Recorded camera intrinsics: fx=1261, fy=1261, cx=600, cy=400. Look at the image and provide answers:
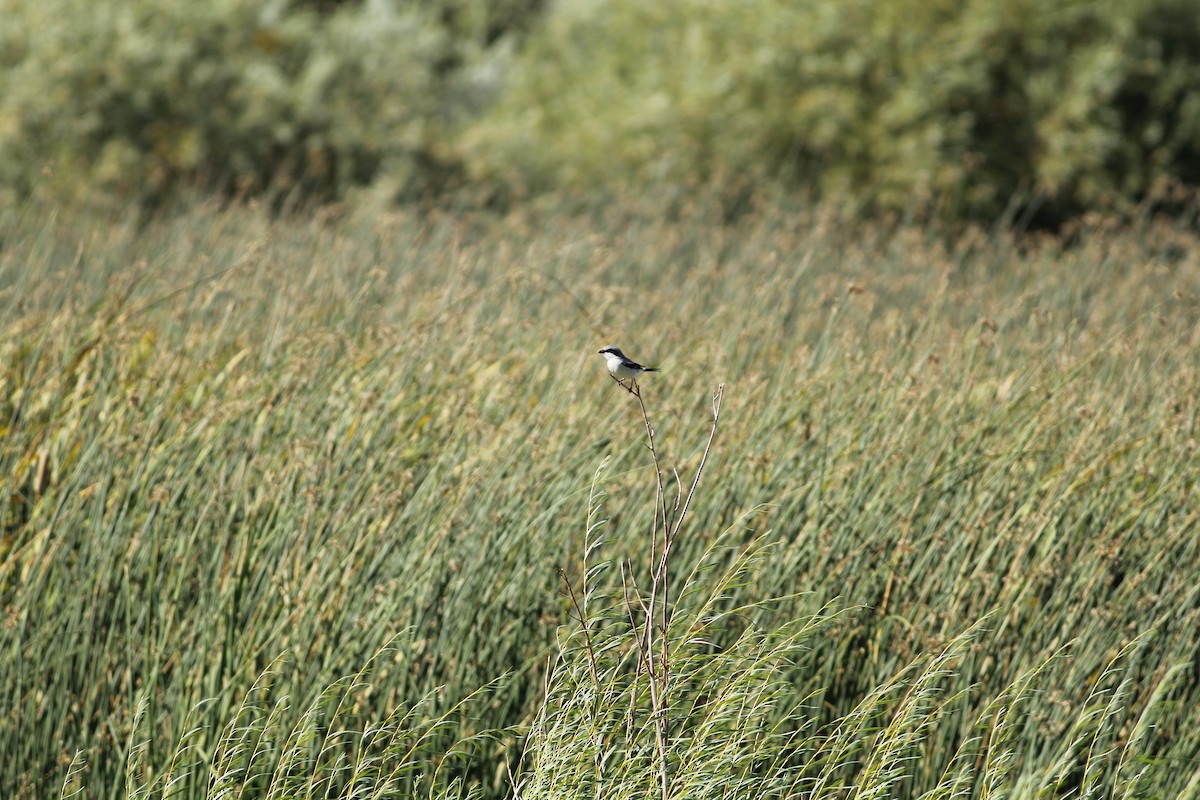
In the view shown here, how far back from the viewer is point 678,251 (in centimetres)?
672

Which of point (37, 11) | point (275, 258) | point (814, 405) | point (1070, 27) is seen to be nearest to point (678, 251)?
point (275, 258)

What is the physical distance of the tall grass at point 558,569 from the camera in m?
2.50

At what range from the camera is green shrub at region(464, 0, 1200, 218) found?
28.2 ft

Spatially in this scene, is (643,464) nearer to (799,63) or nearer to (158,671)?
(158,671)

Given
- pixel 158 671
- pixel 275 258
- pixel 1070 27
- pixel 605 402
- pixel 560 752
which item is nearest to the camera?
pixel 560 752

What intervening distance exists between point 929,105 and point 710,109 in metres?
1.55

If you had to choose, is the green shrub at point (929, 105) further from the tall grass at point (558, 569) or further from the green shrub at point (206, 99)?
the tall grass at point (558, 569)

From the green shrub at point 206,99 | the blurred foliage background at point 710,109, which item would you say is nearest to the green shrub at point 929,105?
the blurred foliage background at point 710,109

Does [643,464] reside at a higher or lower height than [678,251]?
higher

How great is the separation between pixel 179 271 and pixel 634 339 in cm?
172

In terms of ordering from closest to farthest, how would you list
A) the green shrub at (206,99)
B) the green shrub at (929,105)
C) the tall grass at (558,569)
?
the tall grass at (558,569) < the green shrub at (929,105) < the green shrub at (206,99)

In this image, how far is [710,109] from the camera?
29.9 feet

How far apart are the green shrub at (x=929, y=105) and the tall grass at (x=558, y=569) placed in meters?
5.09

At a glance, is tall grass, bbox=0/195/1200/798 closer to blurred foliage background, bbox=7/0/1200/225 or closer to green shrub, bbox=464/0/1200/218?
blurred foliage background, bbox=7/0/1200/225
